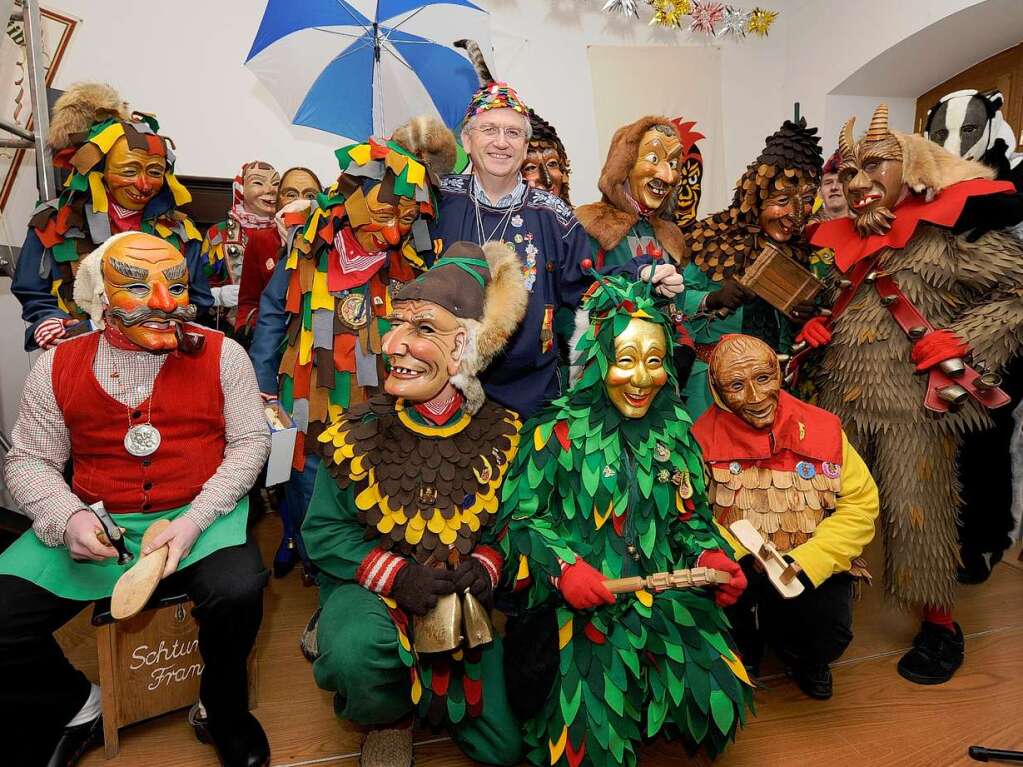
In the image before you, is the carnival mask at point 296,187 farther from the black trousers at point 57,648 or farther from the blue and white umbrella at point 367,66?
the black trousers at point 57,648

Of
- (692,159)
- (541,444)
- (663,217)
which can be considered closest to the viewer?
(541,444)

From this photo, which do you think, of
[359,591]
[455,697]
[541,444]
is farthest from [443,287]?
[455,697]

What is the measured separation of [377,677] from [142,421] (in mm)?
1101

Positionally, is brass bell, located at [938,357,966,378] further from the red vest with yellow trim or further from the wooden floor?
the wooden floor

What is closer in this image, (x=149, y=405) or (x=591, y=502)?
(x=591, y=502)

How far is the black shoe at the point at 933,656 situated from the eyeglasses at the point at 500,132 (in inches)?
101

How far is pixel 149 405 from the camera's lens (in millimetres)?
2090

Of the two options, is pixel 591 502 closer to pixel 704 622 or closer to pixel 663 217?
pixel 704 622

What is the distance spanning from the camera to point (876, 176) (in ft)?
8.00

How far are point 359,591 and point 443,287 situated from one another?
3.09 ft

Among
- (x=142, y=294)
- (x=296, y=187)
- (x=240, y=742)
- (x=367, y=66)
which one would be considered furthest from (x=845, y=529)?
(x=367, y=66)

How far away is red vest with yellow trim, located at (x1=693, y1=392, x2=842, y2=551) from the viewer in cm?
220

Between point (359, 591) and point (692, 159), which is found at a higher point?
point (692, 159)

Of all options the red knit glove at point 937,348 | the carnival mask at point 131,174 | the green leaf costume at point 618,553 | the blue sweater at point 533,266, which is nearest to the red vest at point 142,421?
the blue sweater at point 533,266
